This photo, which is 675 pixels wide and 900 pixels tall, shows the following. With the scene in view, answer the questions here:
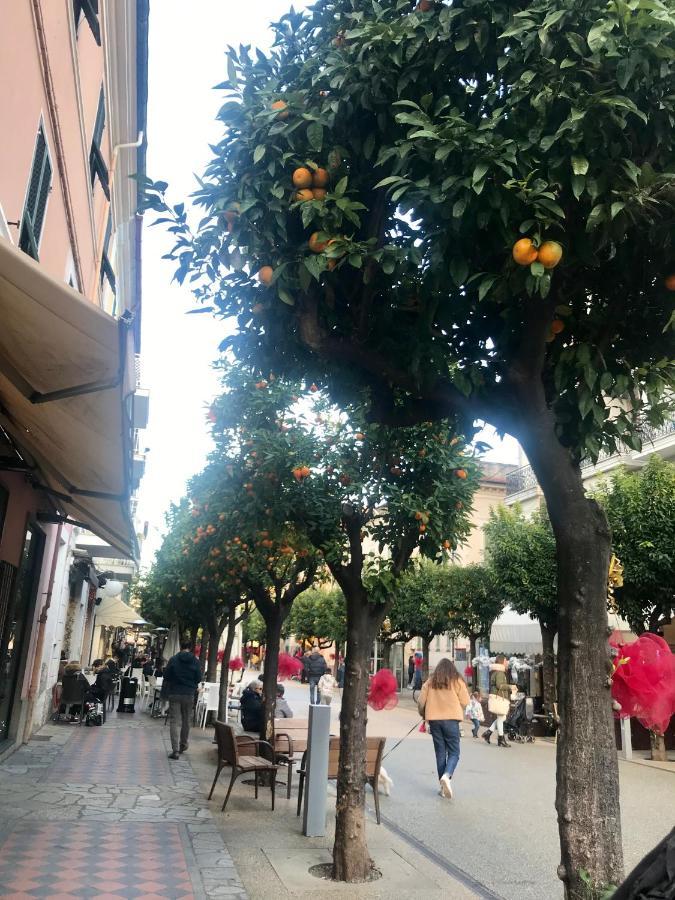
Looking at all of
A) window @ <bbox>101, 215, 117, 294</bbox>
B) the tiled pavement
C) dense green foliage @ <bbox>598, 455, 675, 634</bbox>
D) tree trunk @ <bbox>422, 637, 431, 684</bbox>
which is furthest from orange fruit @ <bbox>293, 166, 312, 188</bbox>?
tree trunk @ <bbox>422, 637, 431, 684</bbox>

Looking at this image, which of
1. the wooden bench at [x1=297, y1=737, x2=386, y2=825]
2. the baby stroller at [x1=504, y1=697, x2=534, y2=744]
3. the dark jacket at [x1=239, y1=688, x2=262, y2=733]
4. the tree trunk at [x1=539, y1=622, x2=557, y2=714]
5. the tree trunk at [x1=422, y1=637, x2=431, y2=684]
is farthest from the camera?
the tree trunk at [x1=422, y1=637, x2=431, y2=684]

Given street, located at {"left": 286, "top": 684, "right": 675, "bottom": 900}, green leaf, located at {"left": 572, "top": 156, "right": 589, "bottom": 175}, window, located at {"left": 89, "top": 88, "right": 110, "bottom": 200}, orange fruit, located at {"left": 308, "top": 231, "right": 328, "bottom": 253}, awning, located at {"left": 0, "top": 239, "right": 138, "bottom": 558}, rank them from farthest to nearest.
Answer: window, located at {"left": 89, "top": 88, "right": 110, "bottom": 200}
street, located at {"left": 286, "top": 684, "right": 675, "bottom": 900}
orange fruit, located at {"left": 308, "top": 231, "right": 328, "bottom": 253}
awning, located at {"left": 0, "top": 239, "right": 138, "bottom": 558}
green leaf, located at {"left": 572, "top": 156, "right": 589, "bottom": 175}

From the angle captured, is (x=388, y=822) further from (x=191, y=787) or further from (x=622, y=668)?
(x=622, y=668)

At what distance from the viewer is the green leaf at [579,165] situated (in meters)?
3.51

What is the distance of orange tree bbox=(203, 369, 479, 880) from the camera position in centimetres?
726

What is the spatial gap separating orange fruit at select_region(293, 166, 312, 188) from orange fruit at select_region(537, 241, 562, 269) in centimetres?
145

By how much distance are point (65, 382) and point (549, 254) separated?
2947mm

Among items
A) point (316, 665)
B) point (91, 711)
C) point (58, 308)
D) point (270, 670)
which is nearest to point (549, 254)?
point (58, 308)

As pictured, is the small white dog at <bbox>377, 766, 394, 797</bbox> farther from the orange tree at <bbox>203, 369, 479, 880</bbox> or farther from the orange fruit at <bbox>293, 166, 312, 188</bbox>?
the orange fruit at <bbox>293, 166, 312, 188</bbox>

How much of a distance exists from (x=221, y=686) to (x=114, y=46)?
13.7 metres

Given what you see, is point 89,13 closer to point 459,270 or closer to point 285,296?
point 285,296

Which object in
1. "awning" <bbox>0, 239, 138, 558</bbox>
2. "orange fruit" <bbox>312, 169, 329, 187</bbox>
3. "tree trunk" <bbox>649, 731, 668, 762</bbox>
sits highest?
"orange fruit" <bbox>312, 169, 329, 187</bbox>

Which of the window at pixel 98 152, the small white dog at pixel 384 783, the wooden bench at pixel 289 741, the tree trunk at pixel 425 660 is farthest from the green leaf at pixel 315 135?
the tree trunk at pixel 425 660

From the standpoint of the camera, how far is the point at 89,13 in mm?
8680
